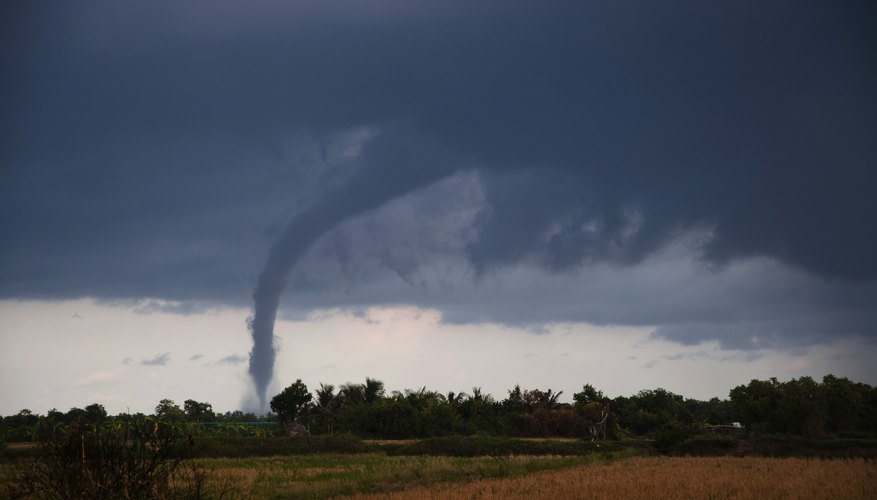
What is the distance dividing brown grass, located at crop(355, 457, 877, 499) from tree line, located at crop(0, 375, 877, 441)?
17914 millimetres

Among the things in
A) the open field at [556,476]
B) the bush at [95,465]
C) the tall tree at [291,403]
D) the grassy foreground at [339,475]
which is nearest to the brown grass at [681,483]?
the open field at [556,476]

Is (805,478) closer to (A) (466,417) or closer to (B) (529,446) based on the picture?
(B) (529,446)

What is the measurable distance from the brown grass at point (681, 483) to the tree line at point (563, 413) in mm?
17914

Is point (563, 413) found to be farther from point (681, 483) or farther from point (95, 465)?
point (95, 465)

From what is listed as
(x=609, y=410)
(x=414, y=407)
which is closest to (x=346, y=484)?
(x=414, y=407)

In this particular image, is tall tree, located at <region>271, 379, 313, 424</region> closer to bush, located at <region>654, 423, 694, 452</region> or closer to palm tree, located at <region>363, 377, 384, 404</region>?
palm tree, located at <region>363, 377, 384, 404</region>

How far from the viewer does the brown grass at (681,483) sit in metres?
22.5

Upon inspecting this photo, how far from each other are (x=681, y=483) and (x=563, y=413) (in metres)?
49.5

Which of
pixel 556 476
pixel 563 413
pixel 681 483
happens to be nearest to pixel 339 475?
pixel 556 476

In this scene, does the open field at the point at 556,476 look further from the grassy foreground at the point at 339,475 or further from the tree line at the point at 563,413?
the tree line at the point at 563,413

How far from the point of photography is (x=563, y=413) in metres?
74.0

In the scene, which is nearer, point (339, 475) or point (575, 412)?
point (339, 475)

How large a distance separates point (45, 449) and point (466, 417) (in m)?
69.5

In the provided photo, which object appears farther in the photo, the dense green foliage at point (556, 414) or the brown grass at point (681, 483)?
the dense green foliage at point (556, 414)
